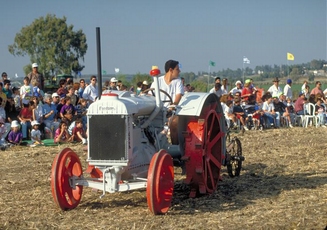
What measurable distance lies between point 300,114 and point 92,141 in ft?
49.3

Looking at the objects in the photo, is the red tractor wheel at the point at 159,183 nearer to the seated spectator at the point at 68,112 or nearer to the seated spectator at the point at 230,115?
the seated spectator at the point at 68,112

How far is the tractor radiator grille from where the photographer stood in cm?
633

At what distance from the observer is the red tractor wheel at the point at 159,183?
19.9 ft

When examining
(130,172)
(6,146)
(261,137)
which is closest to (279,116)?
(261,137)

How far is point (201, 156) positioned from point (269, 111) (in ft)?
40.0

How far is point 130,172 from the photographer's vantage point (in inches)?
258

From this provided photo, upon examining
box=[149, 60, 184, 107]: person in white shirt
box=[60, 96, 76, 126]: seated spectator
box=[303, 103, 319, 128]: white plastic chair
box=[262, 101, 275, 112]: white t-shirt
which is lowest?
box=[303, 103, 319, 128]: white plastic chair

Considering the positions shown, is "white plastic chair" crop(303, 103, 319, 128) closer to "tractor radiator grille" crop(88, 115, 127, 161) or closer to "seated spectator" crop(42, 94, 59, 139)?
"seated spectator" crop(42, 94, 59, 139)

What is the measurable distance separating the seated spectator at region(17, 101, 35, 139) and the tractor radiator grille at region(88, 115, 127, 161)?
781cm

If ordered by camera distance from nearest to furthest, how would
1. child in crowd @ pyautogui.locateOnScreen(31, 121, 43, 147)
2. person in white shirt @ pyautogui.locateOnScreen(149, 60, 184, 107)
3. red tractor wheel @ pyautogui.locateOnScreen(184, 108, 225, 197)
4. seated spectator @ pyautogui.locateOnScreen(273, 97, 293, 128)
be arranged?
1. red tractor wheel @ pyautogui.locateOnScreen(184, 108, 225, 197)
2. person in white shirt @ pyautogui.locateOnScreen(149, 60, 184, 107)
3. child in crowd @ pyautogui.locateOnScreen(31, 121, 43, 147)
4. seated spectator @ pyautogui.locateOnScreen(273, 97, 293, 128)

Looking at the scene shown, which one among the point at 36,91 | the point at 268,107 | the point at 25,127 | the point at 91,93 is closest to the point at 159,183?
the point at 25,127

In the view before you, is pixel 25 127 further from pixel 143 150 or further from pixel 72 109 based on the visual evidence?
pixel 143 150

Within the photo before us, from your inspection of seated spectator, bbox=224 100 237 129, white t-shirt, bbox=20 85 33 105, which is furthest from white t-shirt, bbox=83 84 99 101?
seated spectator, bbox=224 100 237 129

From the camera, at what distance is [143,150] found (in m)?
6.83
